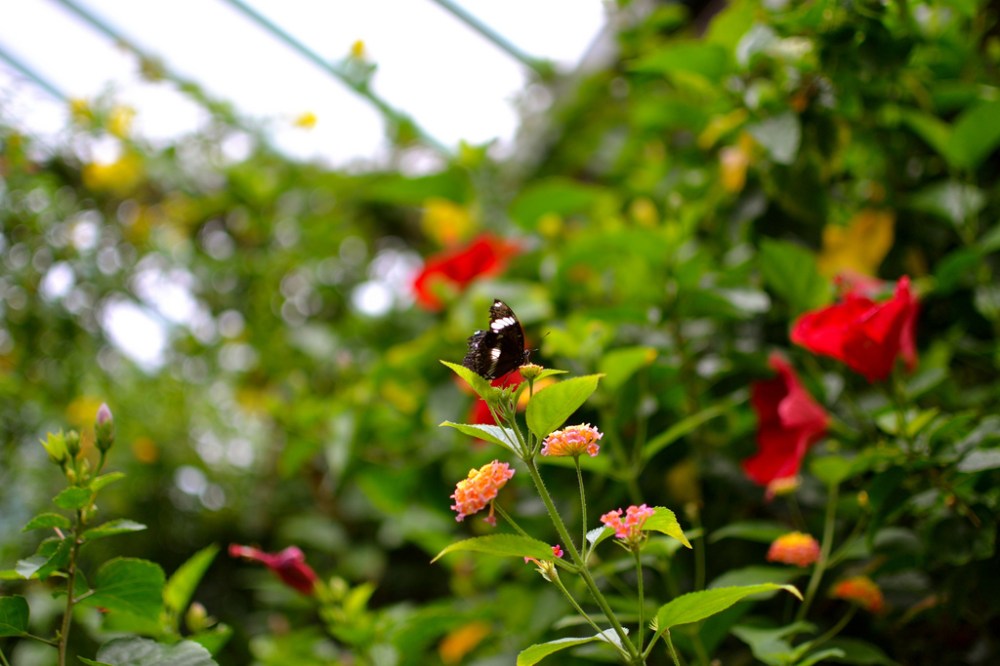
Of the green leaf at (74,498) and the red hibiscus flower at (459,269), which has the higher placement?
the red hibiscus flower at (459,269)

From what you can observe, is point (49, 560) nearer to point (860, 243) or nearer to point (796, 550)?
point (796, 550)

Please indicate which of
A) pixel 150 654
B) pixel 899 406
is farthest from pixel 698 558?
pixel 150 654

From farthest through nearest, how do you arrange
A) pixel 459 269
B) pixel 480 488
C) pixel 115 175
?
pixel 115 175
pixel 459 269
pixel 480 488

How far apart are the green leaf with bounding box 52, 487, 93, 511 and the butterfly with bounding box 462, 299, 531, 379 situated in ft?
0.79

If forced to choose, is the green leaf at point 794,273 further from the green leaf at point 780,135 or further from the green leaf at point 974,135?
the green leaf at point 974,135

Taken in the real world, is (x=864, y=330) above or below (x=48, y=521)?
above

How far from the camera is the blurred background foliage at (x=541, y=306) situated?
77cm

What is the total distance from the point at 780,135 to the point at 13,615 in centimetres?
75

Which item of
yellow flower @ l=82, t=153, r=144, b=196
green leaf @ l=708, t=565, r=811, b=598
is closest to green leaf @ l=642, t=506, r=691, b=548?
green leaf @ l=708, t=565, r=811, b=598

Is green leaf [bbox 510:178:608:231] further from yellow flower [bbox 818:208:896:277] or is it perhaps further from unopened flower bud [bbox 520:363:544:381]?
unopened flower bud [bbox 520:363:544:381]

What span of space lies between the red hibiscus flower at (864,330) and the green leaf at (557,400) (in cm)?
30

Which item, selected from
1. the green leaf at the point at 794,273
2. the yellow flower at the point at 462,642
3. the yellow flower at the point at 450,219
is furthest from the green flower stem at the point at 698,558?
the yellow flower at the point at 450,219

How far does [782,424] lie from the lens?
0.73 m

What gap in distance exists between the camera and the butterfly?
0.43 m
